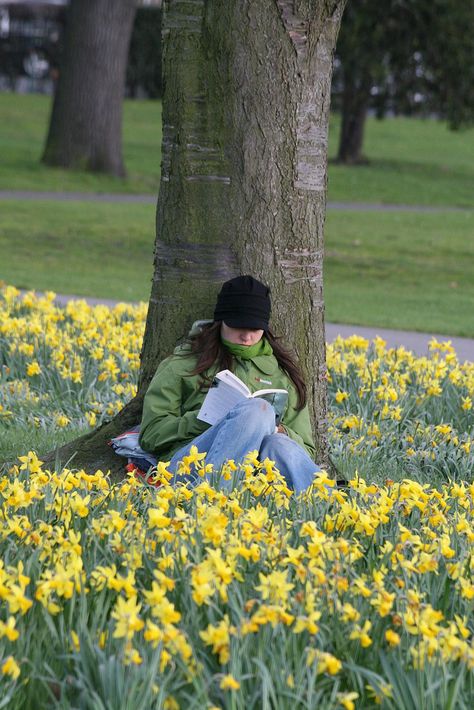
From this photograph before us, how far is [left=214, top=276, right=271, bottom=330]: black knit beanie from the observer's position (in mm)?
4320

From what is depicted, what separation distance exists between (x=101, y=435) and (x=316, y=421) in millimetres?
892

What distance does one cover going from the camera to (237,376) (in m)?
4.46

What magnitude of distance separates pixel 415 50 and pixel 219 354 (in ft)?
77.3

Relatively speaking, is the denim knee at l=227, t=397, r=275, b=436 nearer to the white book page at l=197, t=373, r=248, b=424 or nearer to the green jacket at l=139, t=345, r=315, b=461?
the white book page at l=197, t=373, r=248, b=424

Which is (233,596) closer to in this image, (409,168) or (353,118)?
(353,118)

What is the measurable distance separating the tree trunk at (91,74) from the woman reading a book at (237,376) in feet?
57.1

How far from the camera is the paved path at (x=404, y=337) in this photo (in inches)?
338

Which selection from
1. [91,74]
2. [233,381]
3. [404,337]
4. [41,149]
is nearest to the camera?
[233,381]

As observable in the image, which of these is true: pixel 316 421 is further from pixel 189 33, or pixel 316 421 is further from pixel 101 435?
pixel 189 33

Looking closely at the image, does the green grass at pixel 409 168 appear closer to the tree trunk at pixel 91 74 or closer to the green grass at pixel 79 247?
the tree trunk at pixel 91 74

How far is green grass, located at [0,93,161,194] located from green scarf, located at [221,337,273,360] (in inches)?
667

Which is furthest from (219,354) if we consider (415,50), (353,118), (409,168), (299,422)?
(409,168)

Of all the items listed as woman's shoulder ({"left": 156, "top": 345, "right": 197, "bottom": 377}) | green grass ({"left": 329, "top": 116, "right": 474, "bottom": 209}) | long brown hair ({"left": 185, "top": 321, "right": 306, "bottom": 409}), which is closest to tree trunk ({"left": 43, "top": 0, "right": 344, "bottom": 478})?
long brown hair ({"left": 185, "top": 321, "right": 306, "bottom": 409})

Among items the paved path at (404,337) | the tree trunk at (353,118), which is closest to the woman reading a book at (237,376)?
the paved path at (404,337)
